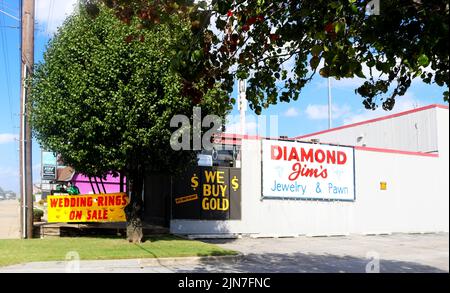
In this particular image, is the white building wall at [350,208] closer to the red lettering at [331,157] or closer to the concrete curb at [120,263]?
the red lettering at [331,157]

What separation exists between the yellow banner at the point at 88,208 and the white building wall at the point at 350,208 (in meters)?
2.15

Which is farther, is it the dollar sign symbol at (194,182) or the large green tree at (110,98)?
the dollar sign symbol at (194,182)

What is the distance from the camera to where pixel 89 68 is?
13.6 m

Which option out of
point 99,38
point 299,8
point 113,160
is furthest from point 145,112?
point 299,8

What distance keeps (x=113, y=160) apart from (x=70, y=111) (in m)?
1.71

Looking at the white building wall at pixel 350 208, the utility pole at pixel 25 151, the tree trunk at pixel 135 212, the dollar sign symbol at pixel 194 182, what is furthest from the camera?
the white building wall at pixel 350 208

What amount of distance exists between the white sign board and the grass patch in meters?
5.86

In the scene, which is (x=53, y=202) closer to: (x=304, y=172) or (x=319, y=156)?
(x=304, y=172)

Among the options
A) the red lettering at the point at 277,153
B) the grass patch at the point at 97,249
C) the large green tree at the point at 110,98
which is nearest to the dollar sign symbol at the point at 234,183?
the red lettering at the point at 277,153

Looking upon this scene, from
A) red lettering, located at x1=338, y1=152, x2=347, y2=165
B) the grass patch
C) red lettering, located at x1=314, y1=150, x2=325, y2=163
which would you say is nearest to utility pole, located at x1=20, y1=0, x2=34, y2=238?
the grass patch

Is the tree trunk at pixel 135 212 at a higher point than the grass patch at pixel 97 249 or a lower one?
higher

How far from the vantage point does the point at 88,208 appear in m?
18.0

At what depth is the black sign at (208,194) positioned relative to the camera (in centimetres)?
1869

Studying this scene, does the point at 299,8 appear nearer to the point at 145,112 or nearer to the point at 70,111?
the point at 145,112
